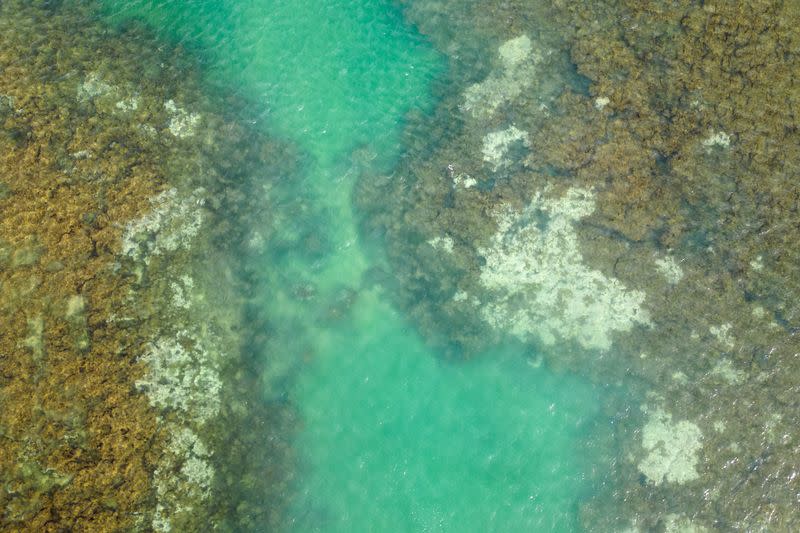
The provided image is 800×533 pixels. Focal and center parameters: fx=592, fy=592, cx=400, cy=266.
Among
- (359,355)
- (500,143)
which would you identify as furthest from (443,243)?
(359,355)

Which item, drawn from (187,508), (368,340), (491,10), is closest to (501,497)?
(368,340)

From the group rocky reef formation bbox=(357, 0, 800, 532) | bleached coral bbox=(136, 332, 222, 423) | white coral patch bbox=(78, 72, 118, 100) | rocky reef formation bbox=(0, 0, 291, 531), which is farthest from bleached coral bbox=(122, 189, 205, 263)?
rocky reef formation bbox=(357, 0, 800, 532)

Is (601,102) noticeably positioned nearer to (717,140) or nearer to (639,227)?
(717,140)

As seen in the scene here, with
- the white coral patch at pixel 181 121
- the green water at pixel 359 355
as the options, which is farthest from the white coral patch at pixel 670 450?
the white coral patch at pixel 181 121

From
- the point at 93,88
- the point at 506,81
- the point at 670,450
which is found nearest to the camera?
the point at 670,450

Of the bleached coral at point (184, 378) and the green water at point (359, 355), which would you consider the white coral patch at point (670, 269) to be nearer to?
the green water at point (359, 355)

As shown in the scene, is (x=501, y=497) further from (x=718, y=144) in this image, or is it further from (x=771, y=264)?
(x=718, y=144)
